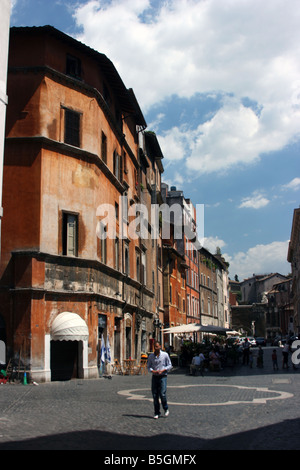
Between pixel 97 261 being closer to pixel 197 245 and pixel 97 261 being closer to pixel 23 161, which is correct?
pixel 23 161

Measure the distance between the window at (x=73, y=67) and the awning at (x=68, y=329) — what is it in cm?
1102

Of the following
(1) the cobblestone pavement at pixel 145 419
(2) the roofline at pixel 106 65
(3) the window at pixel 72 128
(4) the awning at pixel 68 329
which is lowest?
(1) the cobblestone pavement at pixel 145 419

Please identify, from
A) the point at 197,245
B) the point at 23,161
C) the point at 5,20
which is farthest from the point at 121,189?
the point at 197,245

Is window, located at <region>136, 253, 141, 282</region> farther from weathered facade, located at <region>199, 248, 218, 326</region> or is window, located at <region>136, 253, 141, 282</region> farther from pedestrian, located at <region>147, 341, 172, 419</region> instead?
weathered facade, located at <region>199, 248, 218, 326</region>

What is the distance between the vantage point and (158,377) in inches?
450

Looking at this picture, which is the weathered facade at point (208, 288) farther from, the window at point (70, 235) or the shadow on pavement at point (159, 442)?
the shadow on pavement at point (159, 442)

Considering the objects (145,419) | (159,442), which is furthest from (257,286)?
(159,442)

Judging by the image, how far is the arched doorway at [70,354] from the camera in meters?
21.3

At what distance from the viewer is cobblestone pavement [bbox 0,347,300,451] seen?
27.1 ft

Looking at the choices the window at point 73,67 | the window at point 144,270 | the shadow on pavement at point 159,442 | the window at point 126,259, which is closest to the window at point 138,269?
the window at point 144,270

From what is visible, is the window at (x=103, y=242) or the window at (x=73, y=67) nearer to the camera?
the window at (x=73, y=67)

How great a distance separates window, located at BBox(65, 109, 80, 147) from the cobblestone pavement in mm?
11053

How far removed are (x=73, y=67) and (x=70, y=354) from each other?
43.0 feet

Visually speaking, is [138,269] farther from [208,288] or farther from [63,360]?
[208,288]
